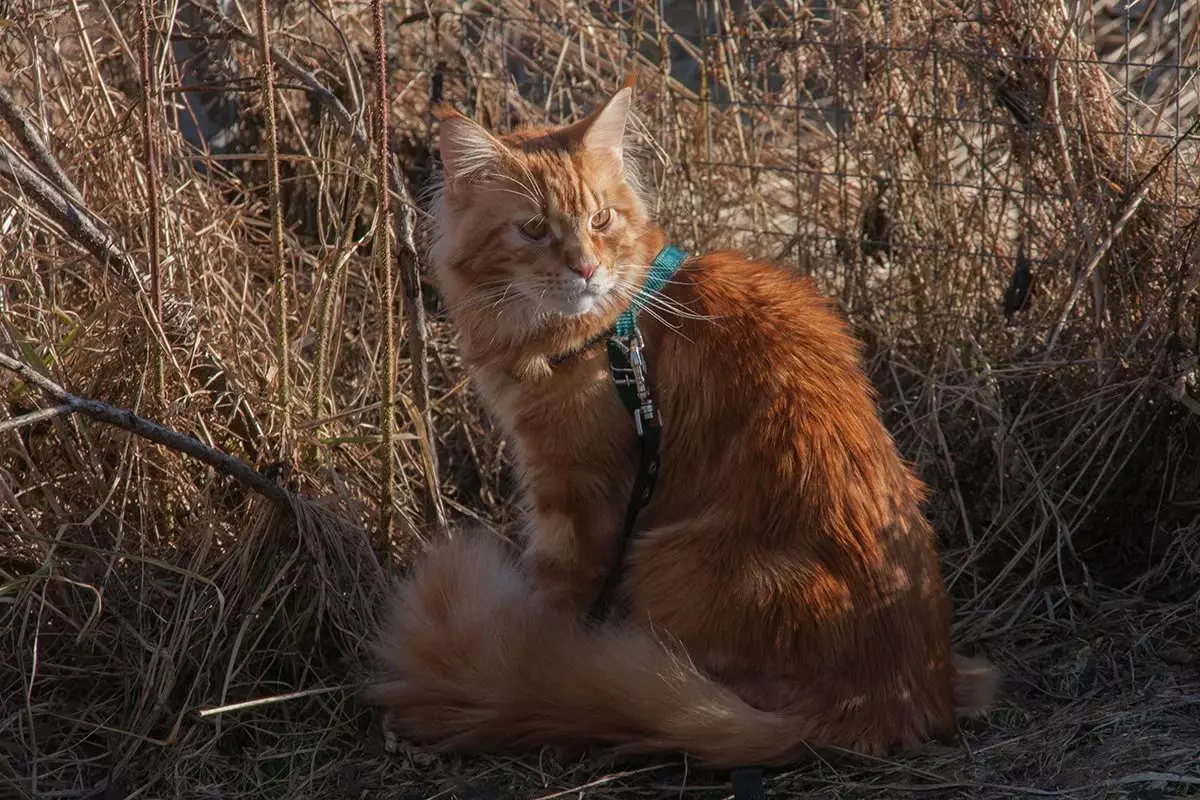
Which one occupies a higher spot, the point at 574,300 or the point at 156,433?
the point at 574,300

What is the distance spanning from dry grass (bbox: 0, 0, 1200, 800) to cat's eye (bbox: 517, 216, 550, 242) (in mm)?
420

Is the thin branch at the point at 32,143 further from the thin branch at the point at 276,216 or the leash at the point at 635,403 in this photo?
the leash at the point at 635,403

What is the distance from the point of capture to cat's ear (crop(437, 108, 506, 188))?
2562 millimetres

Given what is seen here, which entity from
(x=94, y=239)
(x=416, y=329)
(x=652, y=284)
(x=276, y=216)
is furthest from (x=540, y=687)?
(x=94, y=239)

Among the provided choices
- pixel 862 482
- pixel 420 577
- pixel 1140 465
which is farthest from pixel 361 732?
pixel 1140 465

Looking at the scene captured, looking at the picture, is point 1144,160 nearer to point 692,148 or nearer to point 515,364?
point 692,148

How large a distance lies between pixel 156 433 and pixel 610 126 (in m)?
1.21

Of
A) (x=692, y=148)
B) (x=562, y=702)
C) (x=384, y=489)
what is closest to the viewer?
(x=562, y=702)

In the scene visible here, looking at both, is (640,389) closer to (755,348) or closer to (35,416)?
(755,348)

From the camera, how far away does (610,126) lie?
2713 millimetres

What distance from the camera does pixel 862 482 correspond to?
2.52 meters

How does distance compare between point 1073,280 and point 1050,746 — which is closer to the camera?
point 1050,746

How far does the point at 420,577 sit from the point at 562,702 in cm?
44

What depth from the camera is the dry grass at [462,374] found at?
2.63m
